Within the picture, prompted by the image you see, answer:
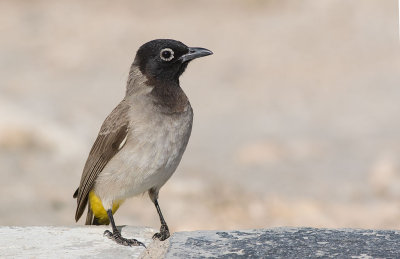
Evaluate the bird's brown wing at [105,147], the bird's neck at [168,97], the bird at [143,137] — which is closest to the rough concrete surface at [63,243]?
the bird at [143,137]

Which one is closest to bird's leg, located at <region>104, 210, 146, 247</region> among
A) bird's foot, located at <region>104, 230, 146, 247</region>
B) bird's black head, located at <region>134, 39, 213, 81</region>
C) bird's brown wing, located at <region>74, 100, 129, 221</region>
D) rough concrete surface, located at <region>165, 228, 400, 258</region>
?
bird's foot, located at <region>104, 230, 146, 247</region>

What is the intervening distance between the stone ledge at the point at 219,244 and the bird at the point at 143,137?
0.53 metres

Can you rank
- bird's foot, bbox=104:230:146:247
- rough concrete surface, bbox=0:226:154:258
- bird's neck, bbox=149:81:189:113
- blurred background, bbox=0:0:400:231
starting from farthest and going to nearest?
blurred background, bbox=0:0:400:231 < bird's neck, bbox=149:81:189:113 < bird's foot, bbox=104:230:146:247 < rough concrete surface, bbox=0:226:154:258

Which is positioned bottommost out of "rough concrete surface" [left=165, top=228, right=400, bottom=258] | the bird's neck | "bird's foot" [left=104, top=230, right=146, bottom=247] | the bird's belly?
"rough concrete surface" [left=165, top=228, right=400, bottom=258]

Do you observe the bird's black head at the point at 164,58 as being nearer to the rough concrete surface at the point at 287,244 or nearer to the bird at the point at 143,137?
the bird at the point at 143,137

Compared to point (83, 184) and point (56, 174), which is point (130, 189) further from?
point (56, 174)

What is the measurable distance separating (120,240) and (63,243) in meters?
0.23

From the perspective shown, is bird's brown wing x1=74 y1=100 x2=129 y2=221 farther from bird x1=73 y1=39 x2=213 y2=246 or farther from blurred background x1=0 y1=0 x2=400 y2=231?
blurred background x1=0 y1=0 x2=400 y2=231

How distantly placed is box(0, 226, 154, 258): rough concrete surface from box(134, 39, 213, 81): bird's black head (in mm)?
1054

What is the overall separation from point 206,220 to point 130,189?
5.15 ft

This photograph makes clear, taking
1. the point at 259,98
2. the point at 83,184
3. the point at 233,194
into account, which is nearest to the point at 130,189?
the point at 83,184

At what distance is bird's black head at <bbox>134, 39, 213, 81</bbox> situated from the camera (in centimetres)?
438

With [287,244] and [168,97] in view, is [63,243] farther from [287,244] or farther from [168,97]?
[168,97]

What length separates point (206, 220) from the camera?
18.4ft
